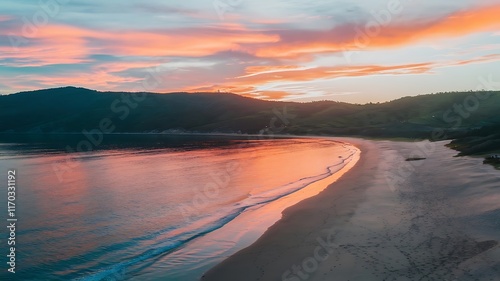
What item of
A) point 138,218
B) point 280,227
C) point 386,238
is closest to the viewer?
point 386,238

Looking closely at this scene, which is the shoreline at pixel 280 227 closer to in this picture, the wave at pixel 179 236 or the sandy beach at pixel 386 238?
the sandy beach at pixel 386 238

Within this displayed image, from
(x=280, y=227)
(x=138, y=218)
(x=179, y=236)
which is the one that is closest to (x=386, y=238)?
(x=280, y=227)

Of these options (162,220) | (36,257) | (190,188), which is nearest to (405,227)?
(162,220)

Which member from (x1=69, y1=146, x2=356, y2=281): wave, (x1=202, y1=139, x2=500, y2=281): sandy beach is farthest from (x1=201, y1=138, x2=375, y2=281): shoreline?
(x1=69, y1=146, x2=356, y2=281): wave

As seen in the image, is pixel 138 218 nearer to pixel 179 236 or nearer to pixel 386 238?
pixel 179 236

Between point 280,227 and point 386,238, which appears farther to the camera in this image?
point 280,227

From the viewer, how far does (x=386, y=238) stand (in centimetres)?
1603

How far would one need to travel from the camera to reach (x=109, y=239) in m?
19.3

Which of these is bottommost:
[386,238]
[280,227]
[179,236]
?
[179,236]

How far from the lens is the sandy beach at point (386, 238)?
12531mm

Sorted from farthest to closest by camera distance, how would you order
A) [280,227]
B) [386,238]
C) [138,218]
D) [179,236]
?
[138,218]
[280,227]
[179,236]
[386,238]

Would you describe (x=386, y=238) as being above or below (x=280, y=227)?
above

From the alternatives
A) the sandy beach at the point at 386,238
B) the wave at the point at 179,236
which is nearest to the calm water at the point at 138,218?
the wave at the point at 179,236

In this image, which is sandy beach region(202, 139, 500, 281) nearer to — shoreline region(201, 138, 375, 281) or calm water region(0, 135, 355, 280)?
shoreline region(201, 138, 375, 281)
